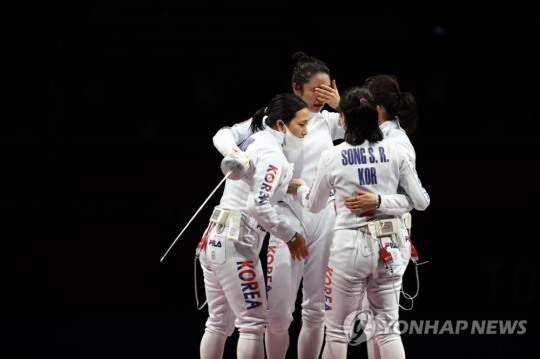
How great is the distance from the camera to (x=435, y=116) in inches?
243

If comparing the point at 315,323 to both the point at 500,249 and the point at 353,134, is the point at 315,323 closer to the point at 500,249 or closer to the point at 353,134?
the point at 353,134

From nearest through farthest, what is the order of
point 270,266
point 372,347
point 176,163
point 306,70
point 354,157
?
point 354,157 → point 372,347 → point 270,266 → point 306,70 → point 176,163

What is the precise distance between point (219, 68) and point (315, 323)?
288cm

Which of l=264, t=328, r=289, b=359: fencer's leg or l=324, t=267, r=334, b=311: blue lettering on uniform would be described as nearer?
l=324, t=267, r=334, b=311: blue lettering on uniform

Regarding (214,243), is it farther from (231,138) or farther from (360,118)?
(360,118)

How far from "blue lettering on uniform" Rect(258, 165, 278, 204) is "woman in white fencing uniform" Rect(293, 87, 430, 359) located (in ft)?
0.61

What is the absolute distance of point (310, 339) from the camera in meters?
4.06

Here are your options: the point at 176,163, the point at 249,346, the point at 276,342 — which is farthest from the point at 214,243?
the point at 176,163

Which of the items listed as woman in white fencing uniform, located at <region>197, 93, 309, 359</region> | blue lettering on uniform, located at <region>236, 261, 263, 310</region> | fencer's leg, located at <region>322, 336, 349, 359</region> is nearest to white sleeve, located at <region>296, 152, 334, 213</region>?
woman in white fencing uniform, located at <region>197, 93, 309, 359</region>

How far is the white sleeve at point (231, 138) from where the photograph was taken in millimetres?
3947

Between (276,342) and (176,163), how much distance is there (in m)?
2.09

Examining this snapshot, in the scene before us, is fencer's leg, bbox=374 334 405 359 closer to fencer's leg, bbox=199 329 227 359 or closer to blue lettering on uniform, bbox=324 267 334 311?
blue lettering on uniform, bbox=324 267 334 311

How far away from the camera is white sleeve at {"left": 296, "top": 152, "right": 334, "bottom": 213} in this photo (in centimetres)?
362

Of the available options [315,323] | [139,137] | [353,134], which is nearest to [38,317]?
[139,137]
